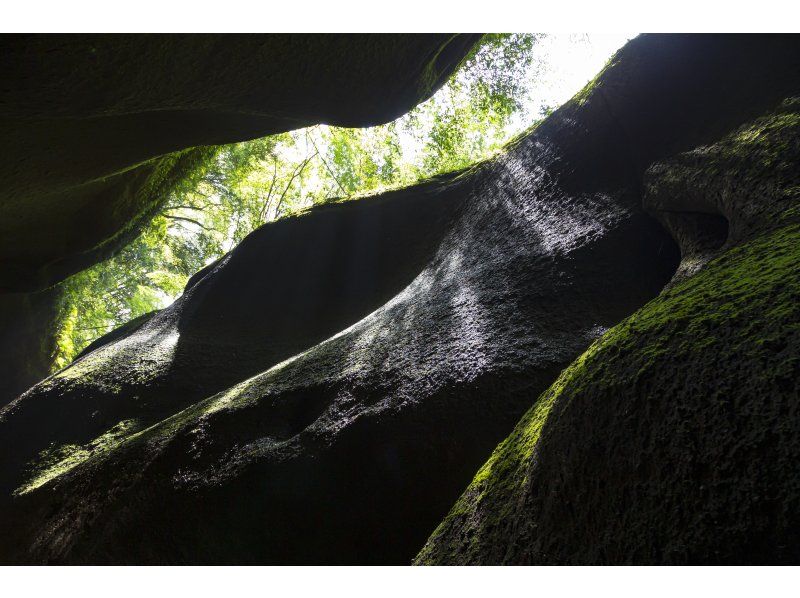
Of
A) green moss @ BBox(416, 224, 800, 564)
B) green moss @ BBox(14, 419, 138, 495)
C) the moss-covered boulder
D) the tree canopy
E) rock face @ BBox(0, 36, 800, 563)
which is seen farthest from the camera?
the tree canopy

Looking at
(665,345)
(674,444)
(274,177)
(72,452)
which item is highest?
(274,177)

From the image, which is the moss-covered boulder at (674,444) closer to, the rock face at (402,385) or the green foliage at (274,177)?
the rock face at (402,385)

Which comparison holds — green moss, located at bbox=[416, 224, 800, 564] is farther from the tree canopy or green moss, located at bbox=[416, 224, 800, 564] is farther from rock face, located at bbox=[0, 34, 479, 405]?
the tree canopy

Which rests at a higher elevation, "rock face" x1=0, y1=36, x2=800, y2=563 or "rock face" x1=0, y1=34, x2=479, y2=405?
"rock face" x1=0, y1=34, x2=479, y2=405

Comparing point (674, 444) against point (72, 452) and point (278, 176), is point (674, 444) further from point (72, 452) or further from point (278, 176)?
→ point (278, 176)

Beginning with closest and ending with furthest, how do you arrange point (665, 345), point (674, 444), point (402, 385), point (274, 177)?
1. point (674, 444)
2. point (665, 345)
3. point (402, 385)
4. point (274, 177)

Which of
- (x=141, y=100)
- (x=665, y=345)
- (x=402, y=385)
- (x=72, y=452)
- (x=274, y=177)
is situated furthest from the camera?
(x=274, y=177)

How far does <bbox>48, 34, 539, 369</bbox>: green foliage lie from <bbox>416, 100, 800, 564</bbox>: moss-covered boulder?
11857mm

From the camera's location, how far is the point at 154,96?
4820 mm

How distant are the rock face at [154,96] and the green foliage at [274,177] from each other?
5.30 metres

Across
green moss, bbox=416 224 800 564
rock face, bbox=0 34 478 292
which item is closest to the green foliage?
rock face, bbox=0 34 478 292

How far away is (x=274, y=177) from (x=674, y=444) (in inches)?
809

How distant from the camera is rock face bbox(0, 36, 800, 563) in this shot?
11.4ft

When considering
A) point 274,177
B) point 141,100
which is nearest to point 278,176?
point 274,177
